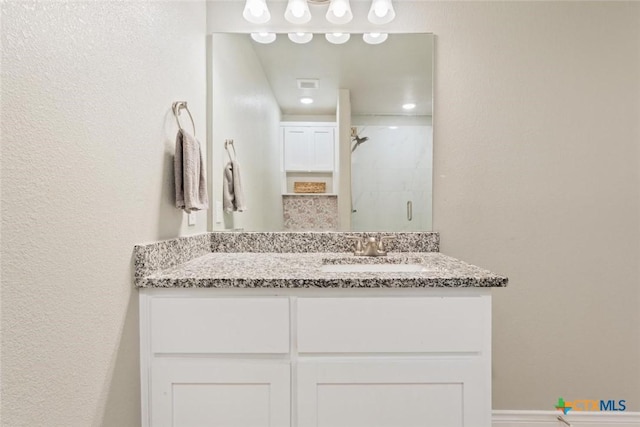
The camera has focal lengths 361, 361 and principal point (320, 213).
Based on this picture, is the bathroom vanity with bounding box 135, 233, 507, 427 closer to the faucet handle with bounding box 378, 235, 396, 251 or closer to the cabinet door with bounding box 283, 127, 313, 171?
the faucet handle with bounding box 378, 235, 396, 251

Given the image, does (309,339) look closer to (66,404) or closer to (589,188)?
(66,404)

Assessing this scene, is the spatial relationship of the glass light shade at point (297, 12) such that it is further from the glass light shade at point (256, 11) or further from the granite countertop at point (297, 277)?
the granite countertop at point (297, 277)

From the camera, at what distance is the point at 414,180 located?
179 cm

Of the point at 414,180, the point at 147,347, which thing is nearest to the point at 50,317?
the point at 147,347

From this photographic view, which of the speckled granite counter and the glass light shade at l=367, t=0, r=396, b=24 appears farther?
the glass light shade at l=367, t=0, r=396, b=24

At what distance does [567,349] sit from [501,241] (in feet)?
2.02

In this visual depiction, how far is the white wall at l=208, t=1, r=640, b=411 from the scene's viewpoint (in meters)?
1.76

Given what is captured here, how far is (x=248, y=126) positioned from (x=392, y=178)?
77 centimetres

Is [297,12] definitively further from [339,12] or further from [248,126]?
[248,126]

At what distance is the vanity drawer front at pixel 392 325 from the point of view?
3.50ft

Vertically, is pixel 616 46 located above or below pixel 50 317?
above

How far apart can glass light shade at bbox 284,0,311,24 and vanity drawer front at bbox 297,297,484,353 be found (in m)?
1.40

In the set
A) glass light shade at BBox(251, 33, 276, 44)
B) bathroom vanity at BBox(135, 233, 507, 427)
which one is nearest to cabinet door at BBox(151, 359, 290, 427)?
bathroom vanity at BBox(135, 233, 507, 427)

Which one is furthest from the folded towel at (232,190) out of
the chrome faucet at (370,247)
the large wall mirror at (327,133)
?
the chrome faucet at (370,247)
